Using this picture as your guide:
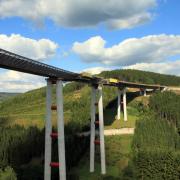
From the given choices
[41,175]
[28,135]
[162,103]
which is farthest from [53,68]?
[162,103]

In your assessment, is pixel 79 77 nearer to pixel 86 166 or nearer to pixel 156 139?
pixel 86 166

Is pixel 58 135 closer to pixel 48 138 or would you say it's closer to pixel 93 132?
pixel 48 138

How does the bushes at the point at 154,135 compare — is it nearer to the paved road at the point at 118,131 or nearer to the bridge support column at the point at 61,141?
the paved road at the point at 118,131

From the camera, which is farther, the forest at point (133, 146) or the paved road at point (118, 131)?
the paved road at point (118, 131)

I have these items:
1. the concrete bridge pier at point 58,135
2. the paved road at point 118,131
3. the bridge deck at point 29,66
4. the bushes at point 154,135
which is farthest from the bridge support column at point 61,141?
the paved road at point 118,131

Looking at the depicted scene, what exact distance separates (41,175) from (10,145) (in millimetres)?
20079

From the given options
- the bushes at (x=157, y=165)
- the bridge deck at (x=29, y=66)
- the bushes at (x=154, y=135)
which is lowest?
the bushes at (x=157, y=165)

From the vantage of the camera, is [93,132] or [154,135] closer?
[93,132]

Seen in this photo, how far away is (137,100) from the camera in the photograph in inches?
6737

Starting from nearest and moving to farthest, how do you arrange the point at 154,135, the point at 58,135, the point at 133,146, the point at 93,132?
1. the point at 58,135
2. the point at 93,132
3. the point at 133,146
4. the point at 154,135

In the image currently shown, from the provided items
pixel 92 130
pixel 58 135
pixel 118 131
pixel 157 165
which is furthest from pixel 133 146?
pixel 58 135

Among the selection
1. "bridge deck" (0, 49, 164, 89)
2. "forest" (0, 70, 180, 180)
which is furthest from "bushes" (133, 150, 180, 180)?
"bridge deck" (0, 49, 164, 89)

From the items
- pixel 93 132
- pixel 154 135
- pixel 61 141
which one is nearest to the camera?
pixel 61 141

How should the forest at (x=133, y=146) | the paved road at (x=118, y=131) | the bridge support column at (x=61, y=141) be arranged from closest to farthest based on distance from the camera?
the bridge support column at (x=61, y=141) → the forest at (x=133, y=146) → the paved road at (x=118, y=131)
